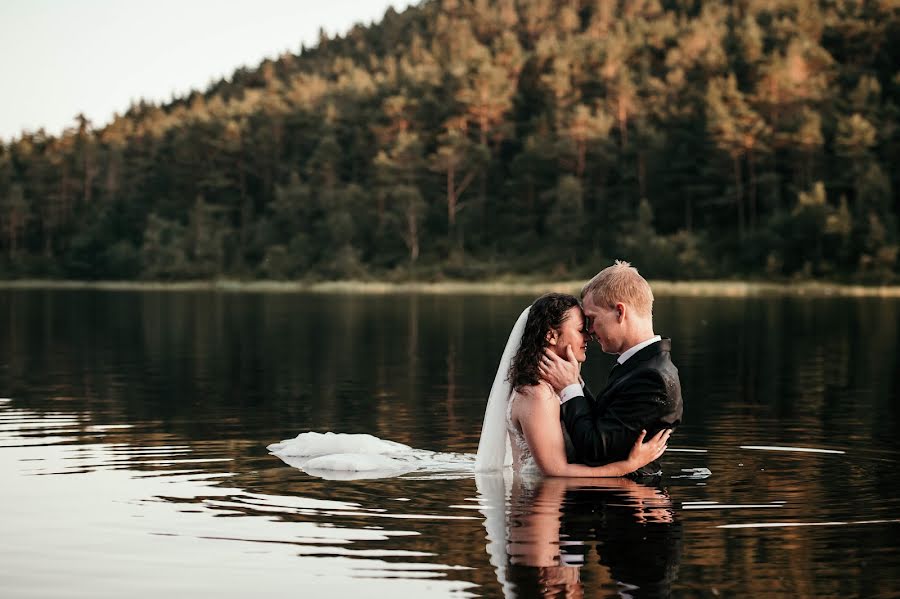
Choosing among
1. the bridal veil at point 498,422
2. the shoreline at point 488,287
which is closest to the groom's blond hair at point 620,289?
the bridal veil at point 498,422

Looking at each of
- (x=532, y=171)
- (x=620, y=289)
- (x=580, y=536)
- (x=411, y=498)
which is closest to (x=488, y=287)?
(x=532, y=171)

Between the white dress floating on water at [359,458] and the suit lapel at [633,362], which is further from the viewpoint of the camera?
the white dress floating on water at [359,458]

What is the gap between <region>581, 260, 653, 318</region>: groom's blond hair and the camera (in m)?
9.44

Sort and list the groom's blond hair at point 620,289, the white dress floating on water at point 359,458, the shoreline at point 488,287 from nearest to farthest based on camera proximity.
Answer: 1. the groom's blond hair at point 620,289
2. the white dress floating on water at point 359,458
3. the shoreline at point 488,287

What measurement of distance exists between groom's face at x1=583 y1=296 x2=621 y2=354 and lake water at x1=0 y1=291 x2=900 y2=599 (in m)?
1.30

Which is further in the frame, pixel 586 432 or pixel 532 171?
pixel 532 171

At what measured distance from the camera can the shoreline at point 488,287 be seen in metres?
84.2

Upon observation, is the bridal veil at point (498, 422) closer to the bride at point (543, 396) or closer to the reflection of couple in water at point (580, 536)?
the bride at point (543, 396)

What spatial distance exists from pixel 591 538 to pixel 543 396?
1.32 meters

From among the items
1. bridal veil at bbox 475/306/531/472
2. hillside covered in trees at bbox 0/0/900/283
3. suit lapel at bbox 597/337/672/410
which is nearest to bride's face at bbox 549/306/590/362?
suit lapel at bbox 597/337/672/410

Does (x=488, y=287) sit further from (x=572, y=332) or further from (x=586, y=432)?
(x=572, y=332)

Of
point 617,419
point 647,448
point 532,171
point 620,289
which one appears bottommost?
point 647,448

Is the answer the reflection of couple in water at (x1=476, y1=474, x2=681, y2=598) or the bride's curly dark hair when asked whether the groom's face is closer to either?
the bride's curly dark hair

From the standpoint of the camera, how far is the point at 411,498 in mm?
11266
